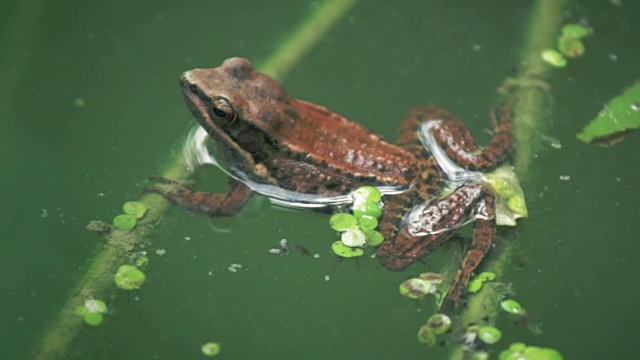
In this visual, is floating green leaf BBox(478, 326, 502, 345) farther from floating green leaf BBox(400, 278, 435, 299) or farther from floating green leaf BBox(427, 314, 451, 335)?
floating green leaf BBox(400, 278, 435, 299)

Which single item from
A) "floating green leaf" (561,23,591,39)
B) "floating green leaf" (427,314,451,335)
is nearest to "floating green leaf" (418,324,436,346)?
"floating green leaf" (427,314,451,335)

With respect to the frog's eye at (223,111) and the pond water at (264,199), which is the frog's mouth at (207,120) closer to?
the frog's eye at (223,111)

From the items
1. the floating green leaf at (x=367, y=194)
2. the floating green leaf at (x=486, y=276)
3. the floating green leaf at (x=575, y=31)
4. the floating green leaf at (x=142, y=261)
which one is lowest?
the floating green leaf at (x=486, y=276)

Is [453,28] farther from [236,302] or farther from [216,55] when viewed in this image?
[236,302]

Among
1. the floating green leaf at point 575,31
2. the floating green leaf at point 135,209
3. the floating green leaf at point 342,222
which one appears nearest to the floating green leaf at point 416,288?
the floating green leaf at point 342,222

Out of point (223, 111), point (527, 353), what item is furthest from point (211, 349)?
point (527, 353)

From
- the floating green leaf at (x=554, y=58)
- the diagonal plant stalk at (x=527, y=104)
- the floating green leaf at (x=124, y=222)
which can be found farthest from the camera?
the floating green leaf at (x=554, y=58)

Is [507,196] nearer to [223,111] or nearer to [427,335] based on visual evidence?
[427,335]
